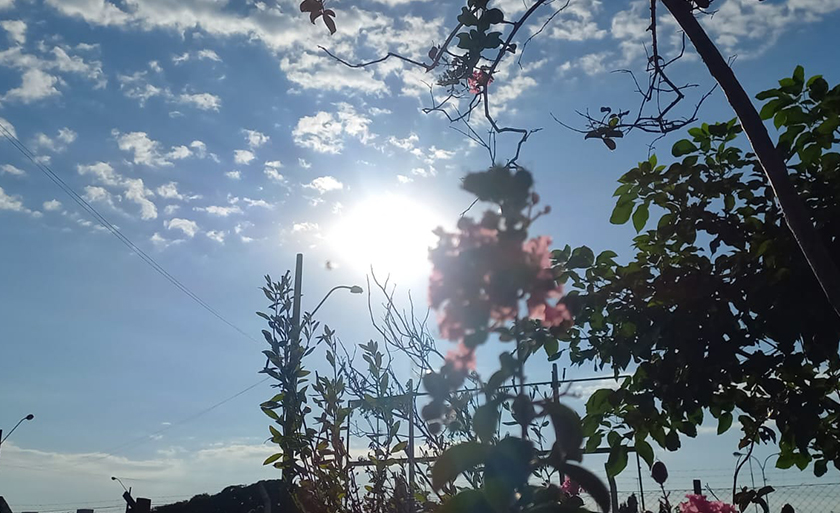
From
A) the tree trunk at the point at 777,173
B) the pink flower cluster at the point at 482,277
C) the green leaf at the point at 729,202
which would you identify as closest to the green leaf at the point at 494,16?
the tree trunk at the point at 777,173

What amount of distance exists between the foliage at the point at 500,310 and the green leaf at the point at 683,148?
2.63 meters

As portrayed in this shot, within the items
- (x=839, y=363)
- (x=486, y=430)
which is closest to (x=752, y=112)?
(x=839, y=363)

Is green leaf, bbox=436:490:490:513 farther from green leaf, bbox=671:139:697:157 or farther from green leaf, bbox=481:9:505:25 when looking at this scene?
green leaf, bbox=671:139:697:157

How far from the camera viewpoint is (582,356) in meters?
3.14

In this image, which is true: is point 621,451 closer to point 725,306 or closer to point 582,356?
Answer: point 582,356

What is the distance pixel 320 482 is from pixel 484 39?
2.00 meters

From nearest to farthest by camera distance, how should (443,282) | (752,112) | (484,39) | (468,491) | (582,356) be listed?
(443,282) → (468,491) → (752,112) → (484,39) → (582,356)

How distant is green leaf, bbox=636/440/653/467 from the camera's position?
2783 millimetres

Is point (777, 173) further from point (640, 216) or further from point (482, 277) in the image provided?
point (482, 277)

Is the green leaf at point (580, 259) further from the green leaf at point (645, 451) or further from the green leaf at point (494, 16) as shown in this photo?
the green leaf at point (494, 16)

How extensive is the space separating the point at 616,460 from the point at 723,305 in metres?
0.77

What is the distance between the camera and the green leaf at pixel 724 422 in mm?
3104

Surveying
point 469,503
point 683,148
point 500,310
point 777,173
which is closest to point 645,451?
point 777,173

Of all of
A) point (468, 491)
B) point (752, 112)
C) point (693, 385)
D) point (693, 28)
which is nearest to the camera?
point (468, 491)
